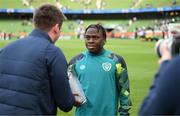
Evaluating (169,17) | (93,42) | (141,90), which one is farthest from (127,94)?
(169,17)

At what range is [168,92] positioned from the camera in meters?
2.79

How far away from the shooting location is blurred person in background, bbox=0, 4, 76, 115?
4148 mm

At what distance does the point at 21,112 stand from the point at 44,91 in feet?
0.88

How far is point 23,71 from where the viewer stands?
4176mm

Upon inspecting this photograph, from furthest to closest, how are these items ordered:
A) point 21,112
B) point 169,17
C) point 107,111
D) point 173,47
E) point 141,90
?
point 169,17 < point 141,90 < point 107,111 < point 21,112 < point 173,47

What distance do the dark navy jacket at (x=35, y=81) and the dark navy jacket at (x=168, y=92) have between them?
1423 mm

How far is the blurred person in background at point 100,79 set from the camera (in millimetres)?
5559

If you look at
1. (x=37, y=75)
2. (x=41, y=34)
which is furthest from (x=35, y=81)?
(x=41, y=34)

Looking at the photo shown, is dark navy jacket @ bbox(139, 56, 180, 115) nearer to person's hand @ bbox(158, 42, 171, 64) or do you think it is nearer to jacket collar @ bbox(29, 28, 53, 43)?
person's hand @ bbox(158, 42, 171, 64)

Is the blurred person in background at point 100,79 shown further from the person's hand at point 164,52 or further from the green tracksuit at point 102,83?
the person's hand at point 164,52

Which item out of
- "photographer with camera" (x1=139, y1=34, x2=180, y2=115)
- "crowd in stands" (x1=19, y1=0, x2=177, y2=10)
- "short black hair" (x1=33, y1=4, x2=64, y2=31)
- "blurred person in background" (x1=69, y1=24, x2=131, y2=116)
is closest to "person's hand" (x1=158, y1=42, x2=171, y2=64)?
"photographer with camera" (x1=139, y1=34, x2=180, y2=115)

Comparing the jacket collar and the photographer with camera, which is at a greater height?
the jacket collar

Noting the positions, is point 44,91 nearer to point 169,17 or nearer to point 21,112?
point 21,112

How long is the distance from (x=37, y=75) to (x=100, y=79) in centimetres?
154
